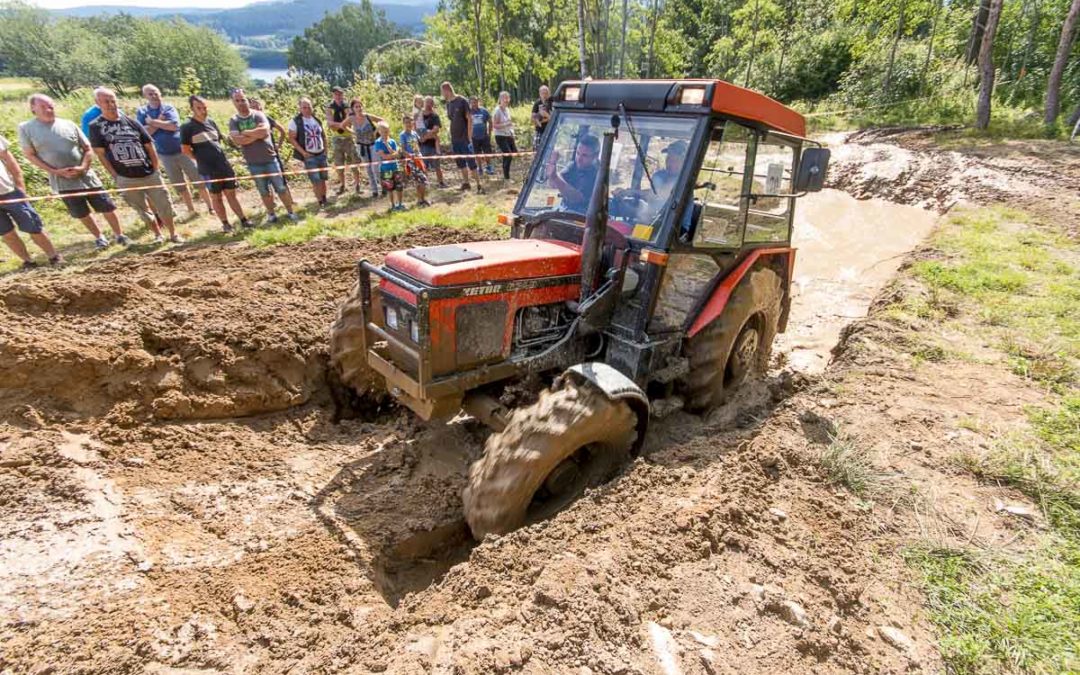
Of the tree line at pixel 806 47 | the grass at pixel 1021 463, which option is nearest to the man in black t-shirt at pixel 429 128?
the tree line at pixel 806 47

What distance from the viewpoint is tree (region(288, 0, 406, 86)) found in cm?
8800

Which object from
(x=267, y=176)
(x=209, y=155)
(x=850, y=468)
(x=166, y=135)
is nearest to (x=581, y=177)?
(x=850, y=468)

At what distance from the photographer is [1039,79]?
15562mm

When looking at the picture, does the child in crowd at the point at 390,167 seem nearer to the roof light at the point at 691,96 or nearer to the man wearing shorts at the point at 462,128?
the man wearing shorts at the point at 462,128

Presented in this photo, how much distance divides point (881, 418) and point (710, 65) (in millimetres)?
28769

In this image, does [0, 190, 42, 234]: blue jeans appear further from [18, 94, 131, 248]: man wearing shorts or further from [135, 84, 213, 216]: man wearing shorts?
[135, 84, 213, 216]: man wearing shorts

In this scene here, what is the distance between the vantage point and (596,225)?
3385mm

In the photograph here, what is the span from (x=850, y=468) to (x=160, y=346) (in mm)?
4805

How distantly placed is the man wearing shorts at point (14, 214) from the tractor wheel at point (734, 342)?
24.6ft

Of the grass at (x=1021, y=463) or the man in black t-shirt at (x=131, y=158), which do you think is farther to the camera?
the man in black t-shirt at (x=131, y=158)

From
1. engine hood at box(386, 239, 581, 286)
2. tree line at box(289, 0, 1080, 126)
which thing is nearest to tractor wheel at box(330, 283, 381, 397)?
engine hood at box(386, 239, 581, 286)

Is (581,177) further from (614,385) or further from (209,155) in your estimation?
(209,155)

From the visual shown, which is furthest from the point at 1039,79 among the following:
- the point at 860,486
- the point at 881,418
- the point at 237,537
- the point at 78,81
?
the point at 78,81

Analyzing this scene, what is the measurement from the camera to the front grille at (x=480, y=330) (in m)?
3.18
